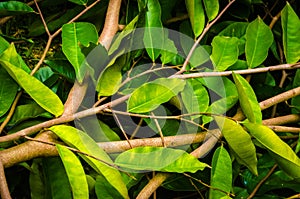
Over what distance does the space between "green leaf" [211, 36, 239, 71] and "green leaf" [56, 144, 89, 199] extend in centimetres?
33

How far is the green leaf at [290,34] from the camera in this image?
0.78 metres

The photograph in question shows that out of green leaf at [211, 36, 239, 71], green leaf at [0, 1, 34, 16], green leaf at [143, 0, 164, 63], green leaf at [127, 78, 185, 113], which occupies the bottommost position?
green leaf at [127, 78, 185, 113]

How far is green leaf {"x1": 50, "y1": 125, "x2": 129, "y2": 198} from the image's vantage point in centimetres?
63

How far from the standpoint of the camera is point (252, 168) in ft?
2.29

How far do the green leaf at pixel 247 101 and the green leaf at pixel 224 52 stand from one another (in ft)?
0.26

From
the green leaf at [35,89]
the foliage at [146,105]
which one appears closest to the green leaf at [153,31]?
the foliage at [146,105]

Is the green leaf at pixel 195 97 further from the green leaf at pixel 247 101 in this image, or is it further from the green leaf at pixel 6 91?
the green leaf at pixel 6 91

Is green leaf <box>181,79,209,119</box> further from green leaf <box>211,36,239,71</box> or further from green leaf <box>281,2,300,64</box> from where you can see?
green leaf <box>281,2,300,64</box>

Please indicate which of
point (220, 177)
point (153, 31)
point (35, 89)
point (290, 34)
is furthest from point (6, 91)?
point (290, 34)

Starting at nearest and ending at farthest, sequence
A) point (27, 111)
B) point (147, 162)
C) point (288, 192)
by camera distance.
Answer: point (147, 162) < point (27, 111) < point (288, 192)

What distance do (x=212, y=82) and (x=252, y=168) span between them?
0.18 metres

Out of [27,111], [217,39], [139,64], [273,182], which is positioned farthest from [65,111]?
[273,182]

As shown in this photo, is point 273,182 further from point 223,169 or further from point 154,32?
point 154,32

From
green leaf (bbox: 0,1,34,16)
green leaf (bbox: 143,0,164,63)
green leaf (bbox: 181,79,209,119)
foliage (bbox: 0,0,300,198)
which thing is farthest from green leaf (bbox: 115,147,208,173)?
green leaf (bbox: 0,1,34,16)
